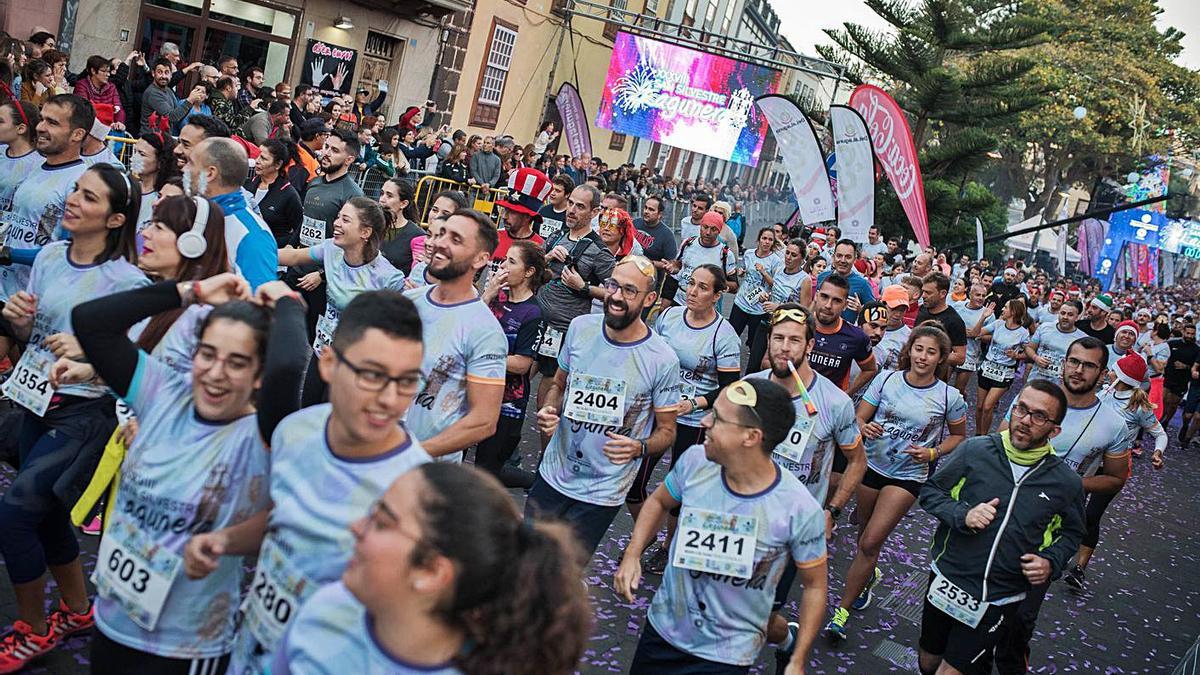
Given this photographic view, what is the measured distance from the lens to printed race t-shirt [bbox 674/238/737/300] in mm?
11938

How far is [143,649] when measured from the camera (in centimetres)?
305

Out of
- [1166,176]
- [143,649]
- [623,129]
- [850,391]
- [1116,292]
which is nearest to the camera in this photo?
[143,649]

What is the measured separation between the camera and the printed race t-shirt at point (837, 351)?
7738mm

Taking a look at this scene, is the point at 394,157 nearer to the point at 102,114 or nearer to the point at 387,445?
the point at 102,114

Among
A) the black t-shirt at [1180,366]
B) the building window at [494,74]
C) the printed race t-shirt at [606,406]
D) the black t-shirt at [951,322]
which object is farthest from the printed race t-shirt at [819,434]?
the building window at [494,74]

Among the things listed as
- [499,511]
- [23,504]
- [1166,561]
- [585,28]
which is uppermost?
[585,28]

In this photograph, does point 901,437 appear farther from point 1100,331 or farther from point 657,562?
point 1100,331

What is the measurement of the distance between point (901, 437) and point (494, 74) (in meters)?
20.5

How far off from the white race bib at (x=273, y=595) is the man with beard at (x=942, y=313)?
26.3 feet

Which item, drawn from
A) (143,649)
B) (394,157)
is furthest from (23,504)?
(394,157)

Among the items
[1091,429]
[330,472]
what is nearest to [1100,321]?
[1091,429]

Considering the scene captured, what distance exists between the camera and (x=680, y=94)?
27.0m

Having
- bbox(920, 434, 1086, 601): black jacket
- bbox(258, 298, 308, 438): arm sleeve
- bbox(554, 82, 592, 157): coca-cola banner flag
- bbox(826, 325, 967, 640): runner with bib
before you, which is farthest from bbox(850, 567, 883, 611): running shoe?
bbox(554, 82, 592, 157): coca-cola banner flag

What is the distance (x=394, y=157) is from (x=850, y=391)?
9280 millimetres
